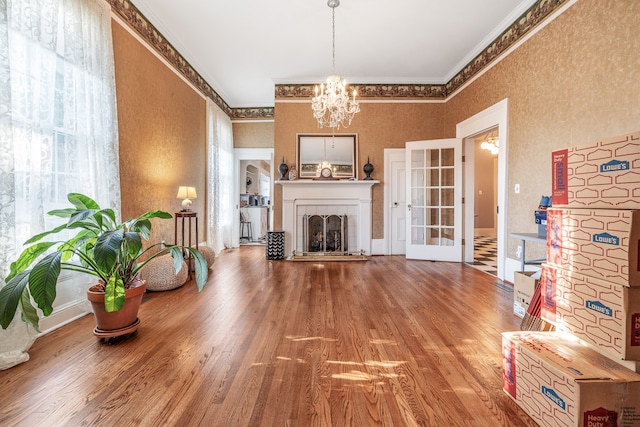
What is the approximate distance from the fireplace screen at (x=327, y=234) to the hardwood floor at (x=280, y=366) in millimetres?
2234

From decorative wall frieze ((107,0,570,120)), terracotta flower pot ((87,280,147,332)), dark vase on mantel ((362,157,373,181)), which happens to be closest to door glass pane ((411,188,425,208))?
dark vase on mantel ((362,157,373,181))

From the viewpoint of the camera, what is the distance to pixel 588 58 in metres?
2.42

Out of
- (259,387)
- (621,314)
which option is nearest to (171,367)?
(259,387)

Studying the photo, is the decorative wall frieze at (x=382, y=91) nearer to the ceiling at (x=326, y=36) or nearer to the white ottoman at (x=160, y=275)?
the ceiling at (x=326, y=36)

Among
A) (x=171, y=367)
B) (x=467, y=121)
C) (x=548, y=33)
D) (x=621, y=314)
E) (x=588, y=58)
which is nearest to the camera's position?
(x=621, y=314)

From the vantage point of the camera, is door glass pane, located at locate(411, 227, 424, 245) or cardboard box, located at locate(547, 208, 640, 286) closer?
cardboard box, located at locate(547, 208, 640, 286)

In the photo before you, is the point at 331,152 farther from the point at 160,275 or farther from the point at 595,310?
the point at 595,310

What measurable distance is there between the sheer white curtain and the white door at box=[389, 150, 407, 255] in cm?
344

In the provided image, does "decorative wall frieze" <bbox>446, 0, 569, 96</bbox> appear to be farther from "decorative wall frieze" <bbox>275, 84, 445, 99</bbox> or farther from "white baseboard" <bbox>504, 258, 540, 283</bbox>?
"white baseboard" <bbox>504, 258, 540, 283</bbox>

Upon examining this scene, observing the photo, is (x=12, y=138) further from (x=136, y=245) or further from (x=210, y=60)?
(x=210, y=60)

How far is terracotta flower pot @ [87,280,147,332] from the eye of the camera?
6.25 feet

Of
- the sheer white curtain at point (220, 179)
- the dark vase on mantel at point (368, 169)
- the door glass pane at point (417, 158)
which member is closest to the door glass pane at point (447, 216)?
the door glass pane at point (417, 158)

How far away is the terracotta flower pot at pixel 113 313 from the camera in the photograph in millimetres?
1904

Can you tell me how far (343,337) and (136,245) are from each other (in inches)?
62.7
